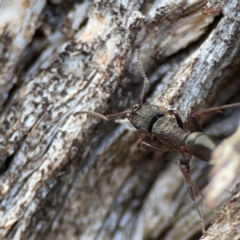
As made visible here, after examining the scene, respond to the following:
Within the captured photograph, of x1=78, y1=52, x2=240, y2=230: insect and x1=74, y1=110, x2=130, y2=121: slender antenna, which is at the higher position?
x1=74, y1=110, x2=130, y2=121: slender antenna

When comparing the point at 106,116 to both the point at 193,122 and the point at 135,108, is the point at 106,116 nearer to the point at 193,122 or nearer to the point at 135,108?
the point at 135,108

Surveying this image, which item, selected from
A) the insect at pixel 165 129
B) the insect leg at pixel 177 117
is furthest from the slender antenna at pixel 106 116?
the insect leg at pixel 177 117

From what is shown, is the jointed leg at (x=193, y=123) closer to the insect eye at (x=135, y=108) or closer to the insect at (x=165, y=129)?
the insect at (x=165, y=129)

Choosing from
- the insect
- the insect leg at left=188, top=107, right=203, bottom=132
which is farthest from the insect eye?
the insect leg at left=188, top=107, right=203, bottom=132

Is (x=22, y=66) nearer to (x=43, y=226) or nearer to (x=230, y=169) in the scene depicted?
(x=43, y=226)

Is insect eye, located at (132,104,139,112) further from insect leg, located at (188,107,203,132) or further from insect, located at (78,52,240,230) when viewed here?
insect leg, located at (188,107,203,132)

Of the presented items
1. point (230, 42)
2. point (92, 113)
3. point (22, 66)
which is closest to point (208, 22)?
point (230, 42)
